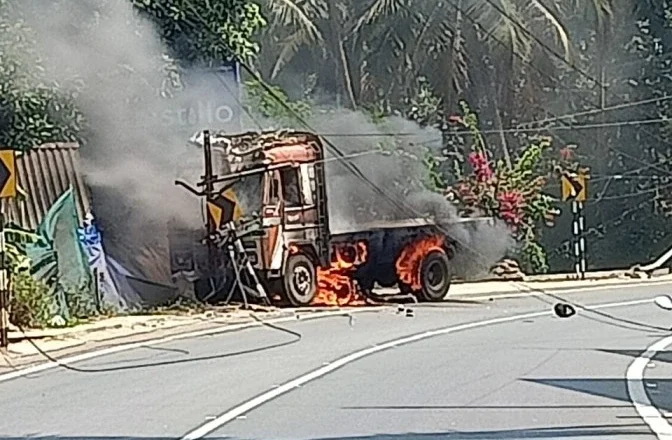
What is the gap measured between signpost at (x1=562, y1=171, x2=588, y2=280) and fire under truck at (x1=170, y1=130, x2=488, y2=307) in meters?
7.70

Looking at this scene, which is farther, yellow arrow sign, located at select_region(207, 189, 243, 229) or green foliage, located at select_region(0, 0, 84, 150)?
yellow arrow sign, located at select_region(207, 189, 243, 229)

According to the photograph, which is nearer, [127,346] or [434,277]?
[127,346]

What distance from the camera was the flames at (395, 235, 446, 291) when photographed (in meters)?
26.5

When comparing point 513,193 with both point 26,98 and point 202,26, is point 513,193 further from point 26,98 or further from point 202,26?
point 26,98

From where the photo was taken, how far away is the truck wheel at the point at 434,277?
2653 cm

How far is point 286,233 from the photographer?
2500cm

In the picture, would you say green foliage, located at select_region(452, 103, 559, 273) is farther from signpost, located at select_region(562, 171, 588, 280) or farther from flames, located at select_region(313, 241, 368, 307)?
flames, located at select_region(313, 241, 368, 307)

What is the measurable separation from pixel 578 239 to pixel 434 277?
9834mm

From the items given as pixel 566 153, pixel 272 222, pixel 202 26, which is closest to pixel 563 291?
pixel 272 222

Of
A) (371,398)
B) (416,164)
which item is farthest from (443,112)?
(371,398)

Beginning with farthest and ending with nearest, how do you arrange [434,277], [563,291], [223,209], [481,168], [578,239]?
[578,239] < [481,168] < [563,291] < [434,277] < [223,209]

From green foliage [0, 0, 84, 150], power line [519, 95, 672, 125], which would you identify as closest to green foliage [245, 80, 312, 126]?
green foliage [0, 0, 84, 150]

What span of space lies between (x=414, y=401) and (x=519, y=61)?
2594 centimetres

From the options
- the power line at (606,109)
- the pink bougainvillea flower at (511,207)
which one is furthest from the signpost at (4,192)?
the power line at (606,109)
